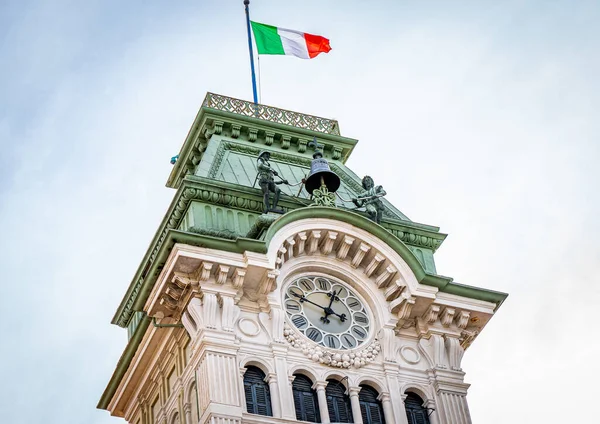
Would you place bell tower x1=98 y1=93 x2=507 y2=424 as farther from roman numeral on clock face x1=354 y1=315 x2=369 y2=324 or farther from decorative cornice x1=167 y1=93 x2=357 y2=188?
decorative cornice x1=167 y1=93 x2=357 y2=188

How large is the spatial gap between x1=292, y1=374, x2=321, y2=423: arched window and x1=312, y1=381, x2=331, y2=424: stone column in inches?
6.2

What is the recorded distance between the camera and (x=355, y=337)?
1708 inches

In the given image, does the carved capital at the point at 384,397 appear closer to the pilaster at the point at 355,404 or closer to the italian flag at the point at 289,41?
the pilaster at the point at 355,404

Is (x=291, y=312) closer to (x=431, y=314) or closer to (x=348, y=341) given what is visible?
(x=348, y=341)

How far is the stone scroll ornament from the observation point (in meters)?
42.1

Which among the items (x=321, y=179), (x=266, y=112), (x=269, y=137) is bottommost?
(x=321, y=179)

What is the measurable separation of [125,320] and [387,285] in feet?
33.8

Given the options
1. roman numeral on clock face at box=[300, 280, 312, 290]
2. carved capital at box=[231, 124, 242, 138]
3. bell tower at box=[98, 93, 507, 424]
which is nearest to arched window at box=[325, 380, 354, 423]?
bell tower at box=[98, 93, 507, 424]

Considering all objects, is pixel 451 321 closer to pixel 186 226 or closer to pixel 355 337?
pixel 355 337

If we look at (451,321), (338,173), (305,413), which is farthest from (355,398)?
(338,173)

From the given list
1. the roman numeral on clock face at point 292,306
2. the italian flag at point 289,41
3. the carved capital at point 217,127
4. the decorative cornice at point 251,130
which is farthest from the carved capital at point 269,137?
the roman numeral on clock face at point 292,306

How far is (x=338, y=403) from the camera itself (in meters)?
41.8

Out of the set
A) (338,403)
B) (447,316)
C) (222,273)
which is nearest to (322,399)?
(338,403)

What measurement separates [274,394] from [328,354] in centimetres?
235
